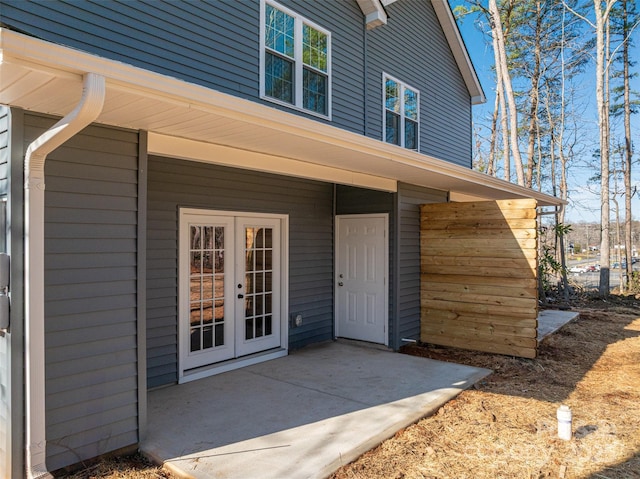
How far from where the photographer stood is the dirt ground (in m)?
3.03

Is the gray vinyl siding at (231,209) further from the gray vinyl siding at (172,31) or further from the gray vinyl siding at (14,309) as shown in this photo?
the gray vinyl siding at (14,309)

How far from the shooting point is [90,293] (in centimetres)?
300

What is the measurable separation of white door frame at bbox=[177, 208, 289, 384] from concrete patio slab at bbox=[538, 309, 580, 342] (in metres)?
4.14

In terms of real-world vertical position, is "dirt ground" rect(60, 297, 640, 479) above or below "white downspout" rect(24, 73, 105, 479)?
below

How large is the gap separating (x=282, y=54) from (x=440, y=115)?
15.7ft

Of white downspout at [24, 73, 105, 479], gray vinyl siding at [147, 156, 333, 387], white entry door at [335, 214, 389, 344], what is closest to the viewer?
white downspout at [24, 73, 105, 479]

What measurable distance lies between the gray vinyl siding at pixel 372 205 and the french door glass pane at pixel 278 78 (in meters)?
1.64

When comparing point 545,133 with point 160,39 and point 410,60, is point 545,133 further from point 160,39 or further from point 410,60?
point 160,39

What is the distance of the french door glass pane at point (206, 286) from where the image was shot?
199 inches

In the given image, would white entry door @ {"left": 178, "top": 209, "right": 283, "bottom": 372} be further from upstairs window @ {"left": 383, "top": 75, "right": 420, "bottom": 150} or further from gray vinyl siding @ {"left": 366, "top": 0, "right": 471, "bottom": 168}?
upstairs window @ {"left": 383, "top": 75, "right": 420, "bottom": 150}

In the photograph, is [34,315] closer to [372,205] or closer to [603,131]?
[372,205]

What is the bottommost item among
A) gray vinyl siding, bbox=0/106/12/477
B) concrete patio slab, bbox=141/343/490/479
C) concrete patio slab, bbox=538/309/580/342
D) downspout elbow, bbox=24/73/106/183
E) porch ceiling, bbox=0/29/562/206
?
concrete patio slab, bbox=538/309/580/342

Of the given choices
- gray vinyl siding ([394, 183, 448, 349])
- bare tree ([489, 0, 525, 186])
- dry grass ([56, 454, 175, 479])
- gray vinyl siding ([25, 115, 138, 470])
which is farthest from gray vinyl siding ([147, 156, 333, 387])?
bare tree ([489, 0, 525, 186])

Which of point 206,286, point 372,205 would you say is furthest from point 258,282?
point 372,205
